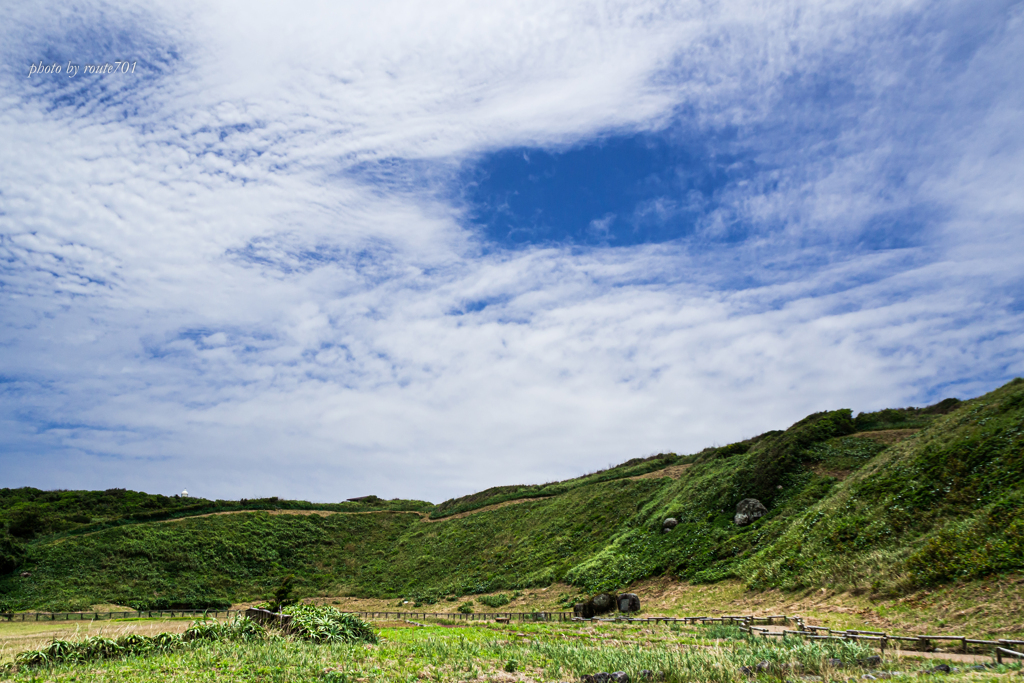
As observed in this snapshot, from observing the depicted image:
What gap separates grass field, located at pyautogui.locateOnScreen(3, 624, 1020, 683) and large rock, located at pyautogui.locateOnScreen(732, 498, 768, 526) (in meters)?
20.7

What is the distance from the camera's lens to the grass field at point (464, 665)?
32.0 ft

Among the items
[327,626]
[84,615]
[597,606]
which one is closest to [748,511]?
[597,606]

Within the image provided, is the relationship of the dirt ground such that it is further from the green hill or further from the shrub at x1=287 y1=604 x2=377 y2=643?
the shrub at x1=287 y1=604 x2=377 y2=643

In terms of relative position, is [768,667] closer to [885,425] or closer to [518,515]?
[885,425]

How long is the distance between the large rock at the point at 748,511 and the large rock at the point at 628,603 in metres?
9.36

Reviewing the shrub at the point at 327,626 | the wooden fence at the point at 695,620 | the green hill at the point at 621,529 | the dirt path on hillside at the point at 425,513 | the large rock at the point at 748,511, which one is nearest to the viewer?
the wooden fence at the point at 695,620

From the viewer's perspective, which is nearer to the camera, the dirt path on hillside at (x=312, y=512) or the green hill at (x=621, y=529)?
the green hill at (x=621, y=529)

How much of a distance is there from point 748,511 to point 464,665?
88.3 ft

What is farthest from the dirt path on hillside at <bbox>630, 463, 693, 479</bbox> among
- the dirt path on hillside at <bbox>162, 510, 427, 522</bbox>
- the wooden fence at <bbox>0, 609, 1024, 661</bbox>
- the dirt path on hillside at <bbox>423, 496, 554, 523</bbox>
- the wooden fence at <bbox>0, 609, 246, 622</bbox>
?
the wooden fence at <bbox>0, 609, 246, 622</bbox>

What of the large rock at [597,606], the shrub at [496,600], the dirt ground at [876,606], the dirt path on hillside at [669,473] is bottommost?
the shrub at [496,600]

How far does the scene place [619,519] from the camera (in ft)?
147

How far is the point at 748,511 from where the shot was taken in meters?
33.1

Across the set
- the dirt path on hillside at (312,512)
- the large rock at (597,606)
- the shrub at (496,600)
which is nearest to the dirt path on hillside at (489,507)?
the dirt path on hillside at (312,512)

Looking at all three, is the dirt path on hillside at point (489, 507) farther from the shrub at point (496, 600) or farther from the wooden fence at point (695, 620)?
the wooden fence at point (695, 620)
